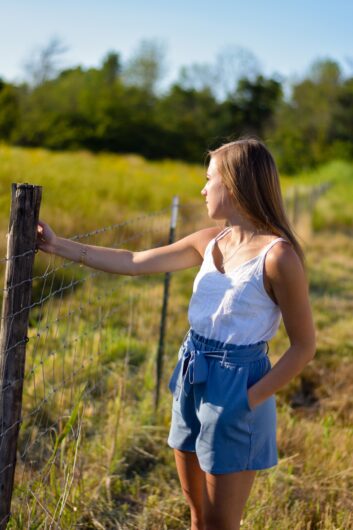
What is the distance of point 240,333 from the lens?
1.82 m

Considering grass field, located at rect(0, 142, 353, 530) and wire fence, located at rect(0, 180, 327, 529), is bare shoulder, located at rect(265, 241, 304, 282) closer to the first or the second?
wire fence, located at rect(0, 180, 327, 529)

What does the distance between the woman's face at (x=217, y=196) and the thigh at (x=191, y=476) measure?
697 mm

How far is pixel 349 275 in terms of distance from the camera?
8336mm

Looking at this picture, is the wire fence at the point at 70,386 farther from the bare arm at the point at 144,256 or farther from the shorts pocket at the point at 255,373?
the shorts pocket at the point at 255,373

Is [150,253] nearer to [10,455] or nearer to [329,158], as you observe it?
[10,455]

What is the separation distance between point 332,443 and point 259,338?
1595 mm

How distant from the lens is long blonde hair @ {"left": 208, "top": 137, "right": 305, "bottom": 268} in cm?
183

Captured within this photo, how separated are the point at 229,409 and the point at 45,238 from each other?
744mm

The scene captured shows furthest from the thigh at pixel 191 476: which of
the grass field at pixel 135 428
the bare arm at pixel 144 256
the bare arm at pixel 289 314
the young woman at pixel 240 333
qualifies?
the bare arm at pixel 144 256

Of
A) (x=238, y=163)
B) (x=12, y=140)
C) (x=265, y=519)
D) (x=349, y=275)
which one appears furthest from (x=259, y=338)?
(x=12, y=140)

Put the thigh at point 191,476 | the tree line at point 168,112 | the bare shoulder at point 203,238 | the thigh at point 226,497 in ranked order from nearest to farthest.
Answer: the thigh at point 226,497 < the thigh at point 191,476 < the bare shoulder at point 203,238 < the tree line at point 168,112

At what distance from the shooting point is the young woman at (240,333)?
1.77m

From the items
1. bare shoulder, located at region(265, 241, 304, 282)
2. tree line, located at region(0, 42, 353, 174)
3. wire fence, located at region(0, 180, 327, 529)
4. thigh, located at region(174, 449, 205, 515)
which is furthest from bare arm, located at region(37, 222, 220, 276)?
tree line, located at region(0, 42, 353, 174)

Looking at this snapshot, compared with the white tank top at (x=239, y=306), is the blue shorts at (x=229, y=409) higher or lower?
lower
